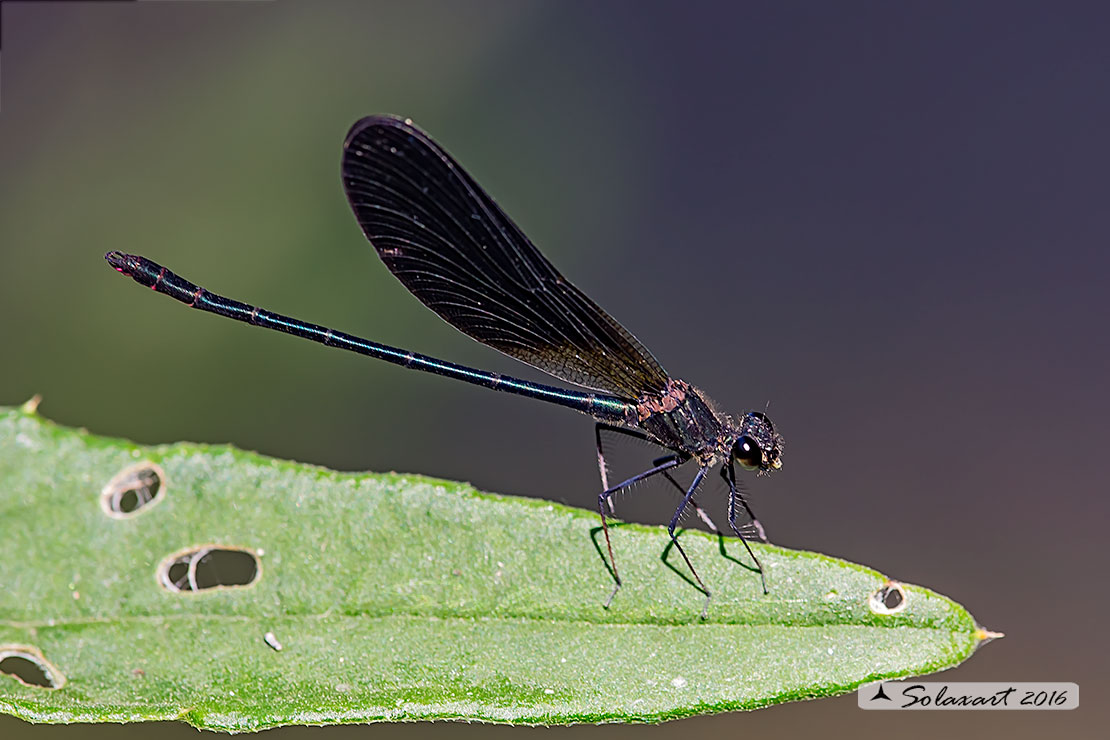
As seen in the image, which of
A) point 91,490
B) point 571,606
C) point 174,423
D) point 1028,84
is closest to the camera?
point 571,606

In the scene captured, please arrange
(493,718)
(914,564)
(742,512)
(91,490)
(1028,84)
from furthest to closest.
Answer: (1028,84) < (914,564) < (742,512) < (91,490) < (493,718)

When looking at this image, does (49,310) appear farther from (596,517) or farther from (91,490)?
(596,517)

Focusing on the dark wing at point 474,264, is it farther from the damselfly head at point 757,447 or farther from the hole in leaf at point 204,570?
the hole in leaf at point 204,570

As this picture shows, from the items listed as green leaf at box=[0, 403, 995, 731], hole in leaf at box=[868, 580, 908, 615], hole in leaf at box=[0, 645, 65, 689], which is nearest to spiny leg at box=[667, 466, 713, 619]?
→ green leaf at box=[0, 403, 995, 731]

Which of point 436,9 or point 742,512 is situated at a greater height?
point 436,9

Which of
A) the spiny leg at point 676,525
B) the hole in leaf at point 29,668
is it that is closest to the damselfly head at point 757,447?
the spiny leg at point 676,525

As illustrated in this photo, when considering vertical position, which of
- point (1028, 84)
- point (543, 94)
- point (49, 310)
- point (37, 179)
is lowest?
point (49, 310)

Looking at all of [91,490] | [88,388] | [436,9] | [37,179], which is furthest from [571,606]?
[436,9]
